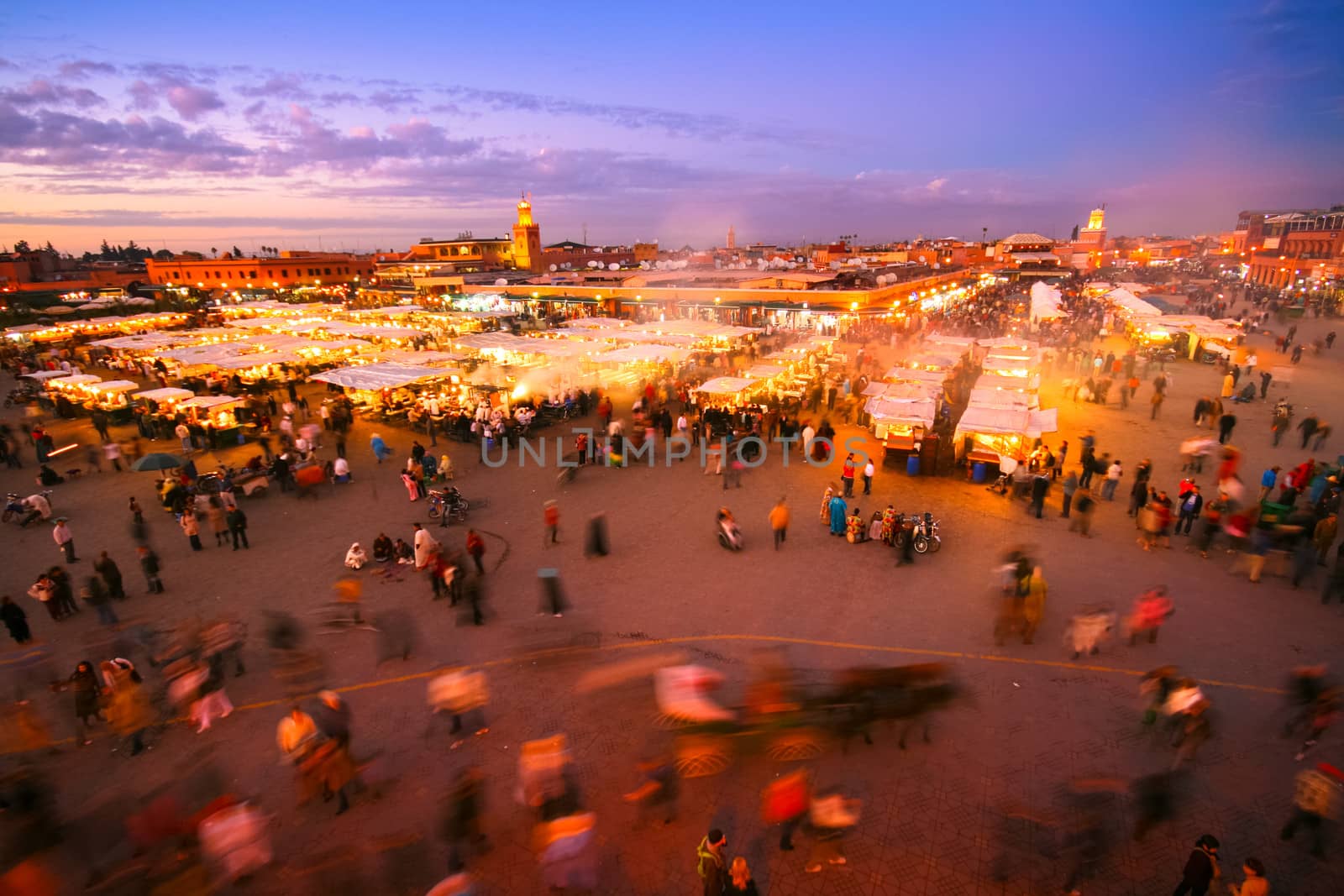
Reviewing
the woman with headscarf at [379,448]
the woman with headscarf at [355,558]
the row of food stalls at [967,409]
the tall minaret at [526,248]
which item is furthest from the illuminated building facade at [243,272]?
the row of food stalls at [967,409]

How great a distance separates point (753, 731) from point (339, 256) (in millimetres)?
86648

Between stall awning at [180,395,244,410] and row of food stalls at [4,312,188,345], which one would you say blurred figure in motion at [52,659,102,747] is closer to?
stall awning at [180,395,244,410]

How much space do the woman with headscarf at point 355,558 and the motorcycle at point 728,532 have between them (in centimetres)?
588

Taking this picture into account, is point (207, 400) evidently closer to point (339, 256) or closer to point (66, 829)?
point (66, 829)

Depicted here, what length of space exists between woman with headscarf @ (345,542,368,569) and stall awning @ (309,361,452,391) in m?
9.52

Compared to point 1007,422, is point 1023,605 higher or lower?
lower

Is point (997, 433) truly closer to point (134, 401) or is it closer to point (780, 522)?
point (780, 522)

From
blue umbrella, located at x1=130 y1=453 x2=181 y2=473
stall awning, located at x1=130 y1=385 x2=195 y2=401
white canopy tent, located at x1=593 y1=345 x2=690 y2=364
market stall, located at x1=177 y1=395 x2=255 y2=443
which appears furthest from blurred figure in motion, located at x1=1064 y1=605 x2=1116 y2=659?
stall awning, located at x1=130 y1=385 x2=195 y2=401

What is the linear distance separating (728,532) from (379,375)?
46.9 feet

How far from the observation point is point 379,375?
18844 millimetres

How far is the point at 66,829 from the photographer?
518cm

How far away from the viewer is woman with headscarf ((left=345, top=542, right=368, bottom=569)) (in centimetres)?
946

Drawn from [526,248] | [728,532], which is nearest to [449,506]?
[728,532]

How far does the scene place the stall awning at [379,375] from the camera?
18.2 metres
